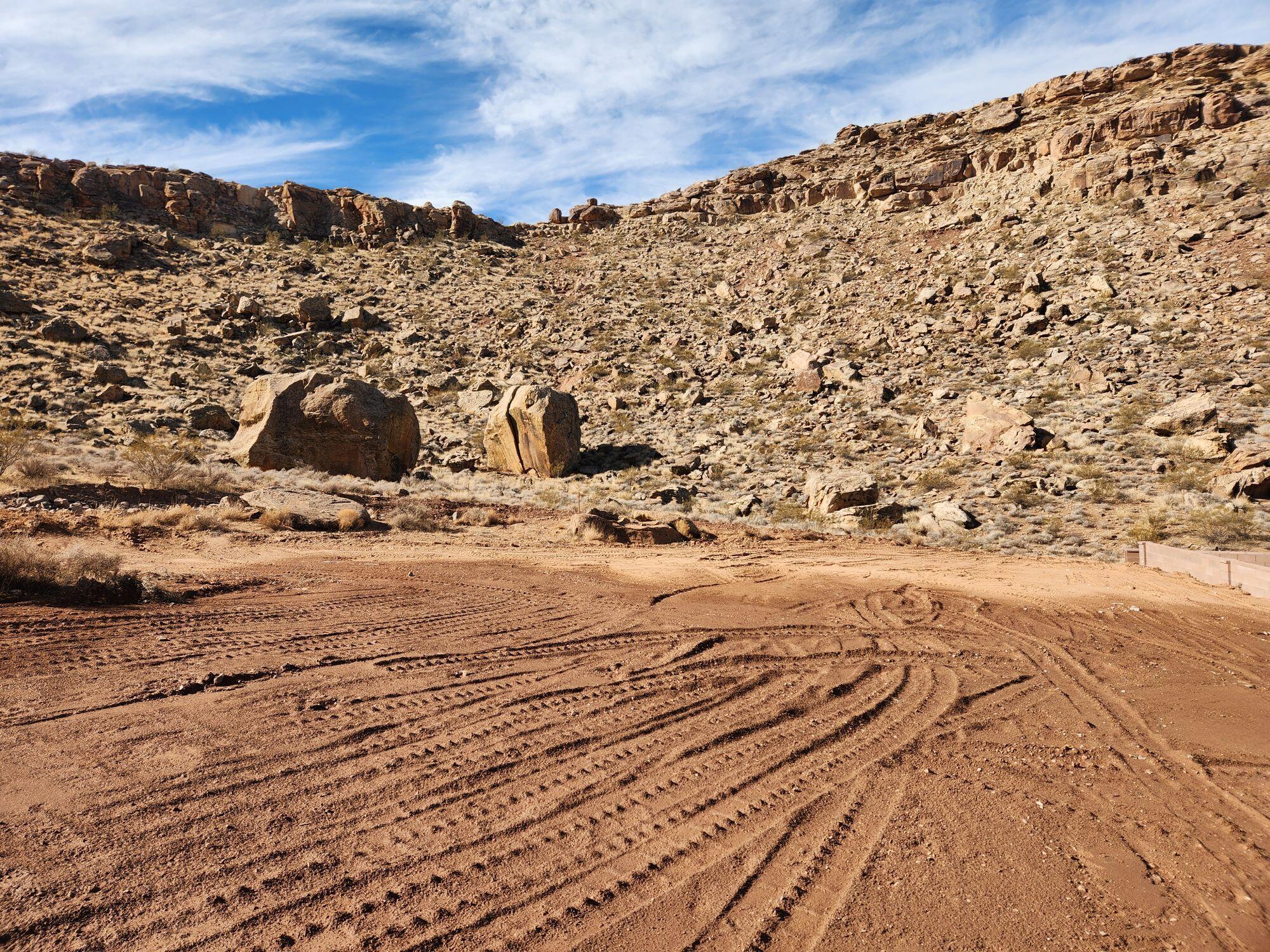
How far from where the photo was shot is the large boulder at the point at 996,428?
56.5 feet

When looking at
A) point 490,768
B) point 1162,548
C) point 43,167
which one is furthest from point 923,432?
point 43,167

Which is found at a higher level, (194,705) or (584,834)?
(194,705)

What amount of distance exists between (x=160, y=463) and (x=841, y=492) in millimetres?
15190

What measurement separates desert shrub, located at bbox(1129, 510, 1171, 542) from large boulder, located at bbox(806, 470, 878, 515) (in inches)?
195

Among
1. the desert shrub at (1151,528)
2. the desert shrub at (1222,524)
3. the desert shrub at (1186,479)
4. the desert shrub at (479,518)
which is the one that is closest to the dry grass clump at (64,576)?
the desert shrub at (479,518)

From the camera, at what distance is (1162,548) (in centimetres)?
1126

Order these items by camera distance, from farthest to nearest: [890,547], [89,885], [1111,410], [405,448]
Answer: [405,448], [1111,410], [890,547], [89,885]

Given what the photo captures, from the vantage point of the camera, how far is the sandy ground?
2924 mm

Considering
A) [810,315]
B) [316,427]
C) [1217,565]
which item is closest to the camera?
[1217,565]

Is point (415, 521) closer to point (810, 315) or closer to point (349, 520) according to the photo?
point (349, 520)

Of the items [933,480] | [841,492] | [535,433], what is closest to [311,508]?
[535,433]

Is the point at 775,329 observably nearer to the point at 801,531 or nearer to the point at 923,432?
the point at 923,432

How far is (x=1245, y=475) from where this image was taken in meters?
13.0

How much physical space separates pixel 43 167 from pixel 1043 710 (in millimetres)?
51991
